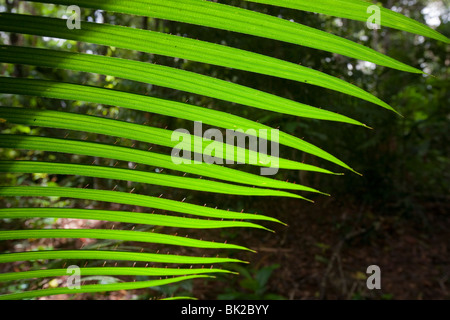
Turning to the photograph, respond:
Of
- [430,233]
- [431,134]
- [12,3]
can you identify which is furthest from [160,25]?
[430,233]

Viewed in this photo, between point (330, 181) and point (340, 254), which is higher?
point (330, 181)

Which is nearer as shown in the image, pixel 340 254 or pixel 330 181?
pixel 340 254

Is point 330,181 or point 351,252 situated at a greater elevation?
point 330,181

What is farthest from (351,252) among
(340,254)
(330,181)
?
(330,181)

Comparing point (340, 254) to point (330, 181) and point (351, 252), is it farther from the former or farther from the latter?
point (330, 181)

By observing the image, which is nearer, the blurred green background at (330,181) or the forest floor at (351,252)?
the blurred green background at (330,181)

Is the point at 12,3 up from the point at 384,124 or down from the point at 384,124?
up

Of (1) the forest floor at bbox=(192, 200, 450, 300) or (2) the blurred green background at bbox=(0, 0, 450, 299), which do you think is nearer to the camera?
(2) the blurred green background at bbox=(0, 0, 450, 299)

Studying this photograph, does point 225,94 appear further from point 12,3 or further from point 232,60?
point 12,3

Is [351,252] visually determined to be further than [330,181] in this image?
No
